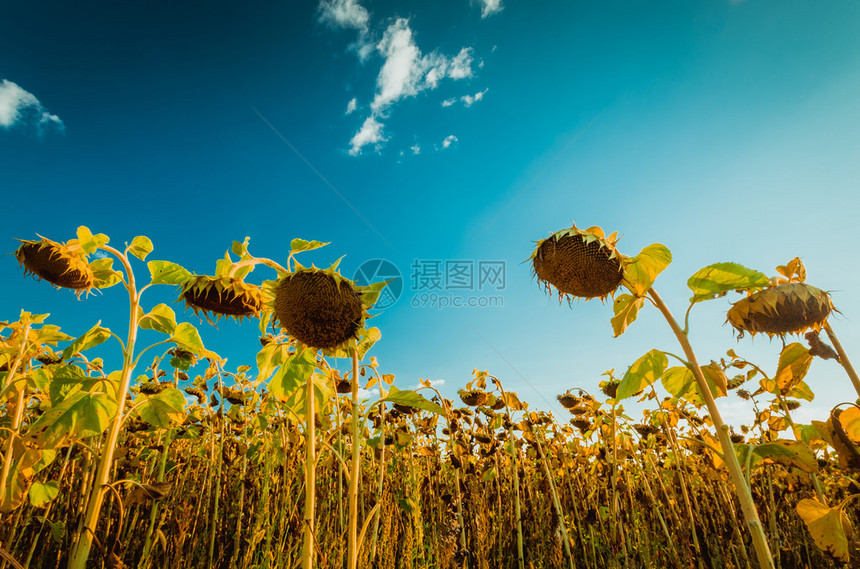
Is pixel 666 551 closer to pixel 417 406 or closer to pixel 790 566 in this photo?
pixel 790 566

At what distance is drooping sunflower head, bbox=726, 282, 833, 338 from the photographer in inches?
75.8

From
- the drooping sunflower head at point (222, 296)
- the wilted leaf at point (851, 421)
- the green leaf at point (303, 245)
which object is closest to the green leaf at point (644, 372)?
the wilted leaf at point (851, 421)

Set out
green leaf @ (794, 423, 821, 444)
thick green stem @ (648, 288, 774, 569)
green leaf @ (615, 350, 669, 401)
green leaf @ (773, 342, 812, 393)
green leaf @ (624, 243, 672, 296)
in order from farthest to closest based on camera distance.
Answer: green leaf @ (794, 423, 821, 444), green leaf @ (624, 243, 672, 296), green leaf @ (615, 350, 669, 401), green leaf @ (773, 342, 812, 393), thick green stem @ (648, 288, 774, 569)

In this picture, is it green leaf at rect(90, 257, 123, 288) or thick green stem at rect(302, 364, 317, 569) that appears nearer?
thick green stem at rect(302, 364, 317, 569)

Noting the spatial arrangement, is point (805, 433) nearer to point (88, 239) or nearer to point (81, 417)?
point (81, 417)

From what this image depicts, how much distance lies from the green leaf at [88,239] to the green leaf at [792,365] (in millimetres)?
3696

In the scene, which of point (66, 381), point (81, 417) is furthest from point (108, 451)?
point (66, 381)

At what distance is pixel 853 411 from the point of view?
1640 millimetres

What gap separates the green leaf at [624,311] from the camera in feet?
7.13

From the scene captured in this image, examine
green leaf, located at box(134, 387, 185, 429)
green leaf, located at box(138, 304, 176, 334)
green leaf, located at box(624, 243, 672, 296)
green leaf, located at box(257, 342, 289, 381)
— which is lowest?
green leaf, located at box(134, 387, 185, 429)

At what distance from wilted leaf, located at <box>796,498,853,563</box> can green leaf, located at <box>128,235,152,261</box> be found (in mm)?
3638

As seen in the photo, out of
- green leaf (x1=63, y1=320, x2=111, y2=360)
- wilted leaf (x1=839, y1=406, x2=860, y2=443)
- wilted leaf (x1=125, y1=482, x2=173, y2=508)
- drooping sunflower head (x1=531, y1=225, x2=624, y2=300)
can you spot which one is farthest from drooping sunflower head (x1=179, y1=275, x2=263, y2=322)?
wilted leaf (x1=839, y1=406, x2=860, y2=443)

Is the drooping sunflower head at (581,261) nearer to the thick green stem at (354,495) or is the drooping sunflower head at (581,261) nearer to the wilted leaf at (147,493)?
the thick green stem at (354,495)

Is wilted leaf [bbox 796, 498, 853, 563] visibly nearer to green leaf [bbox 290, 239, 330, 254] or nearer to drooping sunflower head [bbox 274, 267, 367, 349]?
drooping sunflower head [bbox 274, 267, 367, 349]
